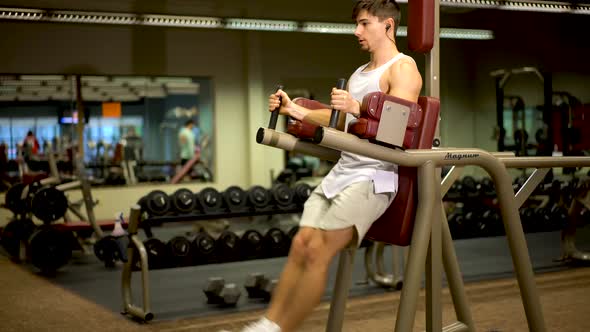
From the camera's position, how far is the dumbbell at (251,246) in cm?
448

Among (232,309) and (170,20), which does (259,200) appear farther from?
(170,20)

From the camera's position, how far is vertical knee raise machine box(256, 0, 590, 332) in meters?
1.97

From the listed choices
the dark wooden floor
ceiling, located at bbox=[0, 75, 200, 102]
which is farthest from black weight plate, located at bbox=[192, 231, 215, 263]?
ceiling, located at bbox=[0, 75, 200, 102]

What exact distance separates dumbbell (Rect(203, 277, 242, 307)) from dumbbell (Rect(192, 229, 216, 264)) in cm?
22

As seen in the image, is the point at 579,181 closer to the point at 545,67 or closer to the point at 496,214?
the point at 496,214

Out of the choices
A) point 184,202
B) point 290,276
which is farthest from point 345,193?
point 184,202

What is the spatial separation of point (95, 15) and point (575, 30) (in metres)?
6.09

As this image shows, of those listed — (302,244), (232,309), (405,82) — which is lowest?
(232,309)

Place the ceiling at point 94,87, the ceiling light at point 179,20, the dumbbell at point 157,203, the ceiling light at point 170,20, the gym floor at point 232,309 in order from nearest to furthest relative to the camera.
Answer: the gym floor at point 232,309 < the dumbbell at point 157,203 < the ceiling light at point 170,20 < the ceiling light at point 179,20 < the ceiling at point 94,87

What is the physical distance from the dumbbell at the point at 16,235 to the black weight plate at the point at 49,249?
0.72 meters

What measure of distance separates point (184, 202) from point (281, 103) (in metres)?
2.67

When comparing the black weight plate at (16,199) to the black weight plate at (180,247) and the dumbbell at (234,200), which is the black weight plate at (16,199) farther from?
the black weight plate at (180,247)

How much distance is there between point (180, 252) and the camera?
423cm

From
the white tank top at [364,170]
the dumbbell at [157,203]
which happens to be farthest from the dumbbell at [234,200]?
the white tank top at [364,170]
